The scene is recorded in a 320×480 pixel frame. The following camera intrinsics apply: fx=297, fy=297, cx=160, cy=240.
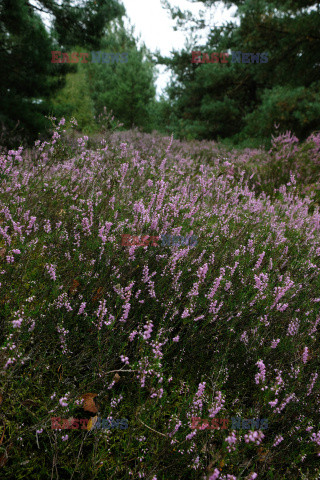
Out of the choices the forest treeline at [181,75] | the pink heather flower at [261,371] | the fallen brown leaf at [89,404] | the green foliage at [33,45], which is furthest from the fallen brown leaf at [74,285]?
the green foliage at [33,45]

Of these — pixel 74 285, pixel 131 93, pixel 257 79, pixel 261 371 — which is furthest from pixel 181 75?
pixel 261 371

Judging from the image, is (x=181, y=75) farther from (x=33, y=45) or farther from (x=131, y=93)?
(x=33, y=45)

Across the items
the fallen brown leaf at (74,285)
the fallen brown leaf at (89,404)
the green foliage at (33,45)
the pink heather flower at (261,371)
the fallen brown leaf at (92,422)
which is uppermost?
the green foliage at (33,45)

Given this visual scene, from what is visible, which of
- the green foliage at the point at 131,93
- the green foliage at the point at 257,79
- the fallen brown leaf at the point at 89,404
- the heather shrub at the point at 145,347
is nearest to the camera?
the heather shrub at the point at 145,347

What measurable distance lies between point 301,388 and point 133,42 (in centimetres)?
3468

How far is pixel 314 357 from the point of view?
6.51 feet

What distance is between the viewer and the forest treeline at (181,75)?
6.44m

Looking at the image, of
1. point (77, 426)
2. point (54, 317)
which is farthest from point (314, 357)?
point (54, 317)

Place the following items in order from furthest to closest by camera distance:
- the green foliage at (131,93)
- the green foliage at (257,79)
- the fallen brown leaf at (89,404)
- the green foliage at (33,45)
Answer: the green foliage at (131,93), the green foliage at (257,79), the green foliage at (33,45), the fallen brown leaf at (89,404)

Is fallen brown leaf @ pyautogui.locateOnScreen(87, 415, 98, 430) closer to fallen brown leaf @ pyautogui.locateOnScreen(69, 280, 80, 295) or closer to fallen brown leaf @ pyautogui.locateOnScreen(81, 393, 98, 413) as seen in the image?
fallen brown leaf @ pyautogui.locateOnScreen(81, 393, 98, 413)

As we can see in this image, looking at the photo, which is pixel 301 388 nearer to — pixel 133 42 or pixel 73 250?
pixel 73 250

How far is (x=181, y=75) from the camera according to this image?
17.8 meters

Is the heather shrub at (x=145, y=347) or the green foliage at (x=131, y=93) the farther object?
the green foliage at (x=131, y=93)

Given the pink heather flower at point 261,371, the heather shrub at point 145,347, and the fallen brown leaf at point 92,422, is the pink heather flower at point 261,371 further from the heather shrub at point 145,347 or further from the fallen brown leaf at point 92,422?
the fallen brown leaf at point 92,422
